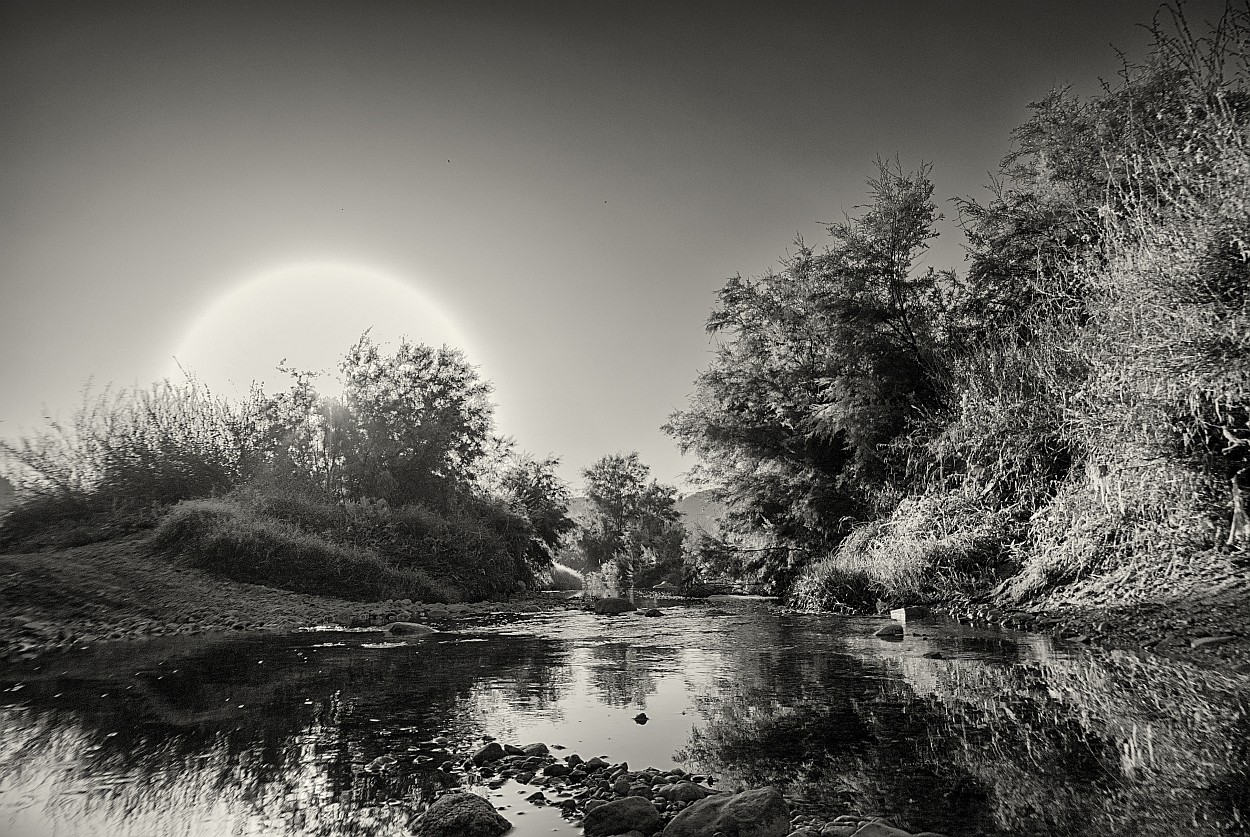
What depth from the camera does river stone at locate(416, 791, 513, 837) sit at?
3.08 m

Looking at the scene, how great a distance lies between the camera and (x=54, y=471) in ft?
58.7

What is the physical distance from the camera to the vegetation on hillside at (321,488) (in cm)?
1708

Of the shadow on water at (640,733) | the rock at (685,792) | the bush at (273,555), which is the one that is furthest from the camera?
the bush at (273,555)

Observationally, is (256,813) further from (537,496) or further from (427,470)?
(537,496)

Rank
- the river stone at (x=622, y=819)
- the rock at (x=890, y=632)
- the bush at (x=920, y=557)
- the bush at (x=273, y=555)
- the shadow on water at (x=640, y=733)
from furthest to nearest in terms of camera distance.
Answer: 1. the bush at (x=273, y=555)
2. the bush at (x=920, y=557)
3. the rock at (x=890, y=632)
4. the shadow on water at (x=640, y=733)
5. the river stone at (x=622, y=819)

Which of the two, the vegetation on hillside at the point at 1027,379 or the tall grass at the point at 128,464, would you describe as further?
the tall grass at the point at 128,464

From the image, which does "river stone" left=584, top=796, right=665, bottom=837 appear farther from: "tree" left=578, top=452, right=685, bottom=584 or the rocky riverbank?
"tree" left=578, top=452, right=685, bottom=584

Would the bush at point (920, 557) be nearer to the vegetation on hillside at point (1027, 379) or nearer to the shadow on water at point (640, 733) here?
the vegetation on hillside at point (1027, 379)

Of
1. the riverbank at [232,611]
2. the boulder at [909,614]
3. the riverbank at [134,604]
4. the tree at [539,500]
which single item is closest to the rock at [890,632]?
the riverbank at [232,611]

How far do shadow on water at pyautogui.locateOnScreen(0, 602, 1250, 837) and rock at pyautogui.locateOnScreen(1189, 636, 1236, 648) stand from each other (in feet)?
2.43

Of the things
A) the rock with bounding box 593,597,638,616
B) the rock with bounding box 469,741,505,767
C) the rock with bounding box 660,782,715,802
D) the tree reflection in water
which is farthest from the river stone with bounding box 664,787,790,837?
the rock with bounding box 593,597,638,616

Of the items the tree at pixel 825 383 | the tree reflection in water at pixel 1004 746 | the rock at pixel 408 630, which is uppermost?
the tree at pixel 825 383

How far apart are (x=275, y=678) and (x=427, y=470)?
62.2 ft

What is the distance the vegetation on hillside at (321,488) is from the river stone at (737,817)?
15.8 m
